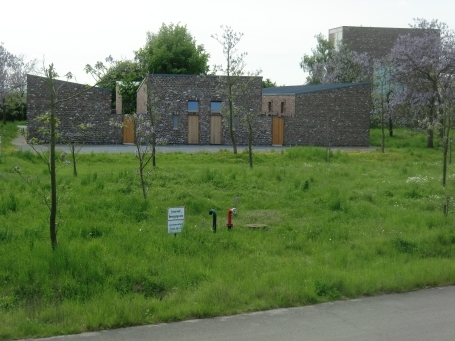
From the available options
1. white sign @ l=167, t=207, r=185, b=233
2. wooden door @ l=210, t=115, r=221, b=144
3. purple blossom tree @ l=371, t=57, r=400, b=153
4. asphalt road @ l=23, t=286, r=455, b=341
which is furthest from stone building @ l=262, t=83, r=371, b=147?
asphalt road @ l=23, t=286, r=455, b=341

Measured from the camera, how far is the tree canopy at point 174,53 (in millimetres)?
68250

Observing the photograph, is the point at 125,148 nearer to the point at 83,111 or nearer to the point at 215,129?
the point at 83,111

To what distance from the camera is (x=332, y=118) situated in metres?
52.2

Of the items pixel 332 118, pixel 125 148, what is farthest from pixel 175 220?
pixel 332 118

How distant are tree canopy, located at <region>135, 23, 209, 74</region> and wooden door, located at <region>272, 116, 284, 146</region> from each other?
64.7ft

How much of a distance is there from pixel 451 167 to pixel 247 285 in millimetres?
20076

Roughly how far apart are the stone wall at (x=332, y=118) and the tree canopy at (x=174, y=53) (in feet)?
66.3

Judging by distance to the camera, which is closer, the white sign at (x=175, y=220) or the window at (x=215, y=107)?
the white sign at (x=175, y=220)

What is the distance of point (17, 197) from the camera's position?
52.5ft

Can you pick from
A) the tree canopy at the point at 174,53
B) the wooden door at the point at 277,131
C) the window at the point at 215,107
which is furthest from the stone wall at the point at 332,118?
the tree canopy at the point at 174,53

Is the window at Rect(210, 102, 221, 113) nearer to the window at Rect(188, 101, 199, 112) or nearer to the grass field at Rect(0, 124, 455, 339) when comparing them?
the window at Rect(188, 101, 199, 112)

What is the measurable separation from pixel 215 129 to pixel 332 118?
9407 millimetres

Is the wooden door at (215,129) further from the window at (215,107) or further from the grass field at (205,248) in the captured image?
the grass field at (205,248)

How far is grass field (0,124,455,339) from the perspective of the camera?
916 cm
